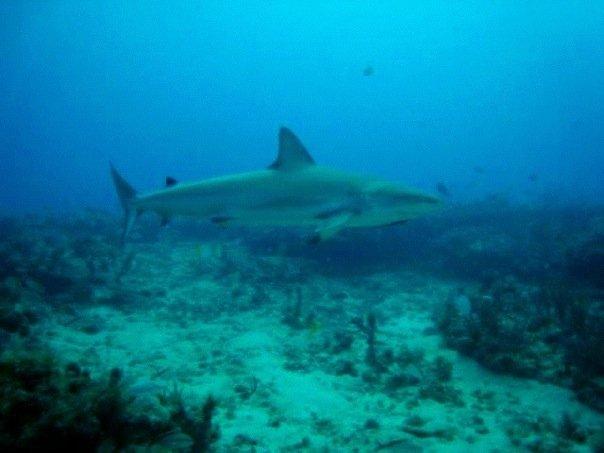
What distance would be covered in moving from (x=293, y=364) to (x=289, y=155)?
382cm

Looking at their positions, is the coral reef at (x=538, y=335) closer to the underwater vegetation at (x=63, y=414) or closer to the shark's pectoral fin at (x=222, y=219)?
the shark's pectoral fin at (x=222, y=219)

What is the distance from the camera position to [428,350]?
7992mm

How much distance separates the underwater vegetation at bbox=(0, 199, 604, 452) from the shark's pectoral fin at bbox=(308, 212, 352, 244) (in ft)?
7.91

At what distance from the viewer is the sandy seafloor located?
5.06m

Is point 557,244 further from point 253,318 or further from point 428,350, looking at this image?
point 253,318

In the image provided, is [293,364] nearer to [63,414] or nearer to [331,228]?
[331,228]

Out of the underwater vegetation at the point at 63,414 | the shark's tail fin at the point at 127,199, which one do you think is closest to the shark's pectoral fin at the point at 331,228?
the underwater vegetation at the point at 63,414

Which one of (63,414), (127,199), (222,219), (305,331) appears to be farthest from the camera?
(305,331)

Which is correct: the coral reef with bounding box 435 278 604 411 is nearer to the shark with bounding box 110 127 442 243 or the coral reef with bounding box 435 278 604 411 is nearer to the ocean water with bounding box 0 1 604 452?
the ocean water with bounding box 0 1 604 452

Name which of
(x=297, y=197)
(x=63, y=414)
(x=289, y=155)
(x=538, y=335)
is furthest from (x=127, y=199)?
(x=538, y=335)

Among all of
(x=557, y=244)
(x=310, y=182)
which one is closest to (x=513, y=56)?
(x=557, y=244)

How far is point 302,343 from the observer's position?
820 cm

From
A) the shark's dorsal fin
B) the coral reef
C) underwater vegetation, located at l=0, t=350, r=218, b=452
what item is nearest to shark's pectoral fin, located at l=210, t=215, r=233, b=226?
the shark's dorsal fin

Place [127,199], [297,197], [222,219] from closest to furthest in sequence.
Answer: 1. [297,197]
2. [222,219]
3. [127,199]
